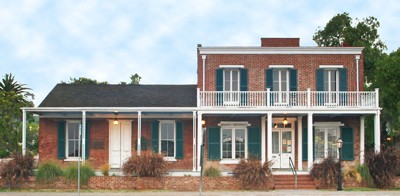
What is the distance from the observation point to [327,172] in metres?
24.7

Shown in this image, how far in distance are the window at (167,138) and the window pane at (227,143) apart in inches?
98.9

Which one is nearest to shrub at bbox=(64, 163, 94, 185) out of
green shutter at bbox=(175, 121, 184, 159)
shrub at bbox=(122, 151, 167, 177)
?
shrub at bbox=(122, 151, 167, 177)

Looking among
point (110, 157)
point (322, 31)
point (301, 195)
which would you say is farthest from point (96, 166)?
point (322, 31)

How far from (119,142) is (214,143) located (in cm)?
477

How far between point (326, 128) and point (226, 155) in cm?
518

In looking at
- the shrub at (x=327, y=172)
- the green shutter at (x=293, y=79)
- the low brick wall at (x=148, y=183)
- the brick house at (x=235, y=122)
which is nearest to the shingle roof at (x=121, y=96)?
the brick house at (x=235, y=122)

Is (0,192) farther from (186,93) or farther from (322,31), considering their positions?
(322,31)

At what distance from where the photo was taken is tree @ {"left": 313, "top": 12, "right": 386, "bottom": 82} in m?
38.3

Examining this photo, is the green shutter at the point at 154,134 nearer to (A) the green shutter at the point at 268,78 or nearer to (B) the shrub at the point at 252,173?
(A) the green shutter at the point at 268,78

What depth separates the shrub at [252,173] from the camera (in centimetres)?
2391

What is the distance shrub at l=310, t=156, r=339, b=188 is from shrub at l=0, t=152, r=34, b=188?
39.6ft

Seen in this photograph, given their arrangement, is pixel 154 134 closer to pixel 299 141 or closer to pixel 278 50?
pixel 299 141

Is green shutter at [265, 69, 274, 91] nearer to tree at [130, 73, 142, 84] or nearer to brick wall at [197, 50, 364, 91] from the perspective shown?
brick wall at [197, 50, 364, 91]

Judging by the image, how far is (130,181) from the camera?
24281mm
